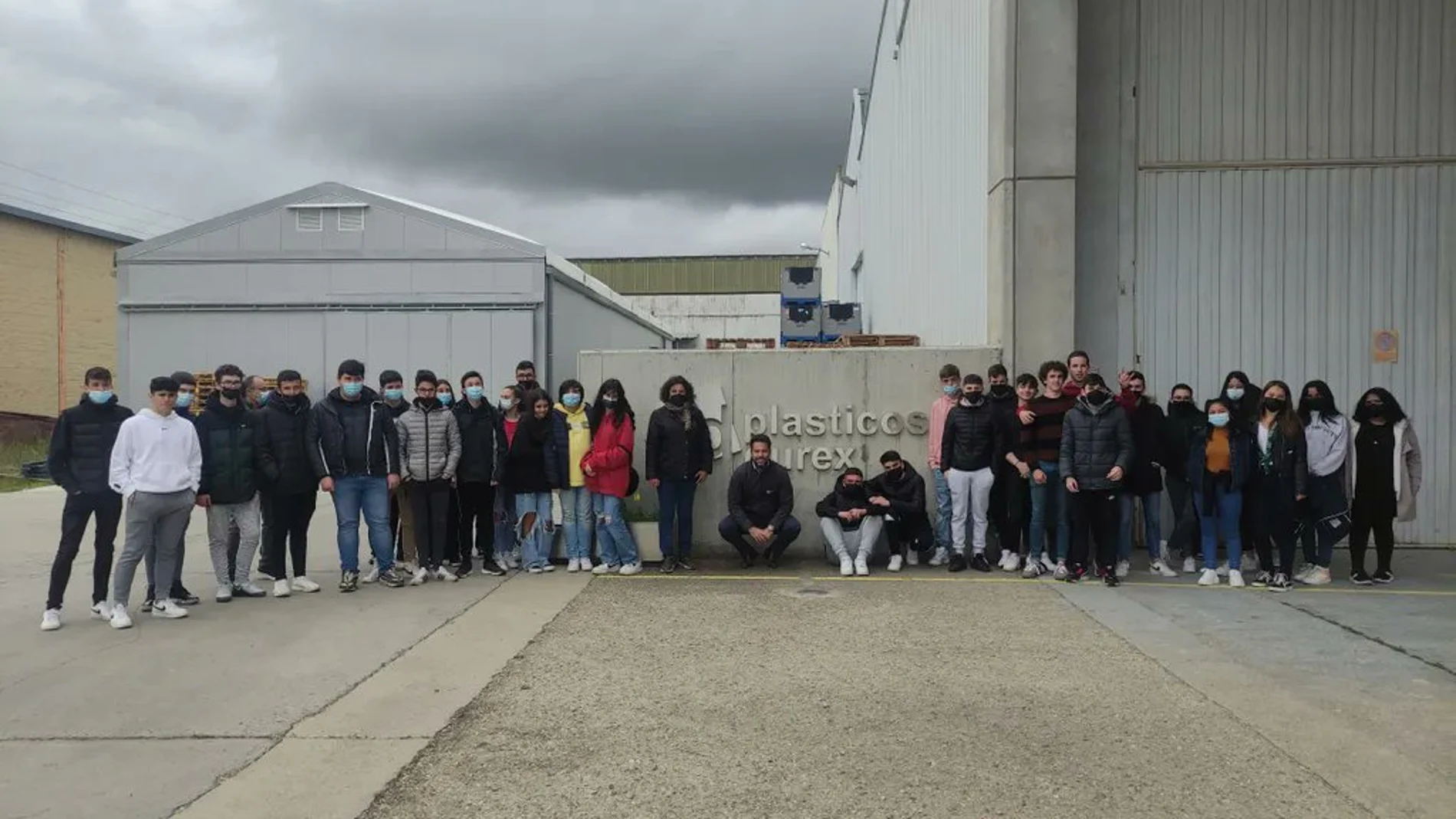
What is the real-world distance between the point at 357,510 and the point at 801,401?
4454mm

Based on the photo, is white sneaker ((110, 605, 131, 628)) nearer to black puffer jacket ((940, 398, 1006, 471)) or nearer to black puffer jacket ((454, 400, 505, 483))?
black puffer jacket ((454, 400, 505, 483))

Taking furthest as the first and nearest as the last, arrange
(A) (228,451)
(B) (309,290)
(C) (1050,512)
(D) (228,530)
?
1. (B) (309,290)
2. (C) (1050,512)
3. (D) (228,530)
4. (A) (228,451)

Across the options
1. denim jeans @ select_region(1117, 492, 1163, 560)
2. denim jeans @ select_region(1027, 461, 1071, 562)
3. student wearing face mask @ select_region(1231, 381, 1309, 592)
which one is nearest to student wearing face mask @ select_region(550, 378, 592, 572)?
denim jeans @ select_region(1027, 461, 1071, 562)

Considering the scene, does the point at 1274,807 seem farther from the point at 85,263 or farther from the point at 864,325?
the point at 85,263

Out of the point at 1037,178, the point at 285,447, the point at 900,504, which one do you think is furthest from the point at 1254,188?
the point at 285,447

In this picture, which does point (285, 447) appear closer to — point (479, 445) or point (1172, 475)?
point (479, 445)

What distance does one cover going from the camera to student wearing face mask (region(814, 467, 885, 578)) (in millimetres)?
9055

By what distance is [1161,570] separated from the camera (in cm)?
881

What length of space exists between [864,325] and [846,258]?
1027cm

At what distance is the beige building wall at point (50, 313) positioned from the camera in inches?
1030

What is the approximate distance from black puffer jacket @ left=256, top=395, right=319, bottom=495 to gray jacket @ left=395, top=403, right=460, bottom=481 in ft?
2.53

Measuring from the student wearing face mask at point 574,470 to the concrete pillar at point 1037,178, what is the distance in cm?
447

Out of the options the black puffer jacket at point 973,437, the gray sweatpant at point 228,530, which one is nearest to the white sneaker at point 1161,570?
the black puffer jacket at point 973,437

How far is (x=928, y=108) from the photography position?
52.7 ft
